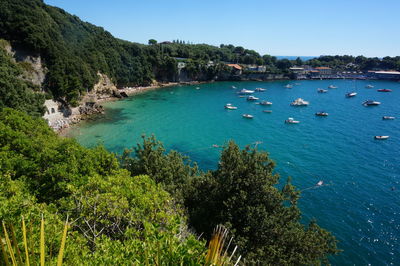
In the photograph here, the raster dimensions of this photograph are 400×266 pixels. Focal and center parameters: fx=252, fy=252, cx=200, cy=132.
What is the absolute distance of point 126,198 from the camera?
41.1 ft

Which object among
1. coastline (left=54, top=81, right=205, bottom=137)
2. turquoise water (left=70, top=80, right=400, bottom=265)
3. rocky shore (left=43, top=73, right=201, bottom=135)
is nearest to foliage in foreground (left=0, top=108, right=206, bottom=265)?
turquoise water (left=70, top=80, right=400, bottom=265)

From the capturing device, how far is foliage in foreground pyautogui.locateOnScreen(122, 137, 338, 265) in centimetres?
1536

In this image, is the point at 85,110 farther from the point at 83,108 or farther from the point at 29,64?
the point at 29,64

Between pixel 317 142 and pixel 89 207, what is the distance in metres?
42.4

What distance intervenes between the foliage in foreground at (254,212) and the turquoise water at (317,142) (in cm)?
692

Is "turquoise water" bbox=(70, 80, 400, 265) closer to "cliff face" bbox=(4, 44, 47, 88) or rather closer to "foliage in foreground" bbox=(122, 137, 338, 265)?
"foliage in foreground" bbox=(122, 137, 338, 265)

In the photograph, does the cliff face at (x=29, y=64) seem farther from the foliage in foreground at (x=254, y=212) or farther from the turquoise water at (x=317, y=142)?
the foliage in foreground at (x=254, y=212)

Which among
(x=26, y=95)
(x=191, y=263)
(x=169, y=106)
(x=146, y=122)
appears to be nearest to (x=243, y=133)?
(x=146, y=122)

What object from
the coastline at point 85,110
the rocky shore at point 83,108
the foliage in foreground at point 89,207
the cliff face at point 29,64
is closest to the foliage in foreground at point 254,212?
the foliage in foreground at point 89,207

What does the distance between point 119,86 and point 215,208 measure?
259ft

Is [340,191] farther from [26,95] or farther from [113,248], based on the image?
[26,95]

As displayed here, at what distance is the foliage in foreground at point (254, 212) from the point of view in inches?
605

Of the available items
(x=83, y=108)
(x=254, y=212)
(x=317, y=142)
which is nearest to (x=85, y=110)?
(x=83, y=108)

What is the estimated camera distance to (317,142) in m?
45.0
